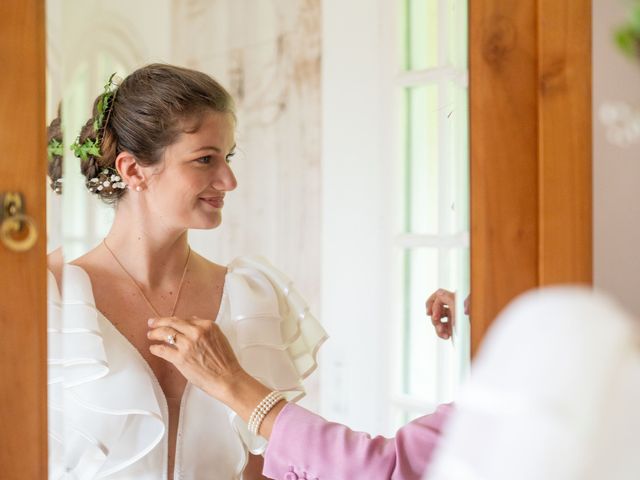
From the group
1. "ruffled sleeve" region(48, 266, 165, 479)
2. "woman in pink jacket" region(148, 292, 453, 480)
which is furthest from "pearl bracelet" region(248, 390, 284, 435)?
"ruffled sleeve" region(48, 266, 165, 479)

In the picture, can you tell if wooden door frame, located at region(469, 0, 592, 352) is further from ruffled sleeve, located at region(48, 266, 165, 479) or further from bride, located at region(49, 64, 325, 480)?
ruffled sleeve, located at region(48, 266, 165, 479)

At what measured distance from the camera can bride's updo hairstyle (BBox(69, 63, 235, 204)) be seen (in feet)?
3.57

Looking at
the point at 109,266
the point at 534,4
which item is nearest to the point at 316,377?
the point at 109,266

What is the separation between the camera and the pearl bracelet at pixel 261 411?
107 centimetres

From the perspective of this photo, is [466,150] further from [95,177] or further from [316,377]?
[95,177]

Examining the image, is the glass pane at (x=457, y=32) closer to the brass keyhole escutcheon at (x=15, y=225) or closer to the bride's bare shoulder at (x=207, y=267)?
the bride's bare shoulder at (x=207, y=267)

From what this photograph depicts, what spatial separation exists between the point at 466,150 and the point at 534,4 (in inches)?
7.9

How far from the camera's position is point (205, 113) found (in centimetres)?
110

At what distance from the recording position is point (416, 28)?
105cm

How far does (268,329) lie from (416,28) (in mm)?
455

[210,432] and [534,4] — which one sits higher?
[534,4]

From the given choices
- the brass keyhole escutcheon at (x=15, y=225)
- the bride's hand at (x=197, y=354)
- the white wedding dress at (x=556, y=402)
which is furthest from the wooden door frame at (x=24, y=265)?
the white wedding dress at (x=556, y=402)

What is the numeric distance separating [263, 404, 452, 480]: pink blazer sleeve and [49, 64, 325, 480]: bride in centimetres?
7

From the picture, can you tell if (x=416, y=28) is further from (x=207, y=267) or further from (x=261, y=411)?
(x=261, y=411)
